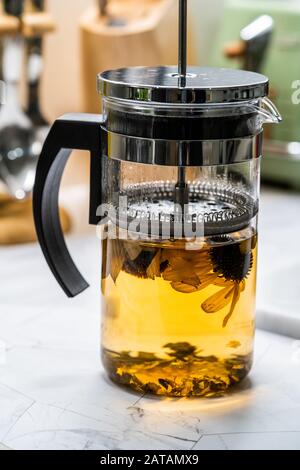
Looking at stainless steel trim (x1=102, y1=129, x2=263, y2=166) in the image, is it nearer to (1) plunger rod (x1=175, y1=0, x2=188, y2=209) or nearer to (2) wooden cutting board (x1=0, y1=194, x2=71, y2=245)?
(1) plunger rod (x1=175, y1=0, x2=188, y2=209)

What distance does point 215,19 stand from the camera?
4.13ft

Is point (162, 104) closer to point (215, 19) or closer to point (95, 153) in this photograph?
point (95, 153)

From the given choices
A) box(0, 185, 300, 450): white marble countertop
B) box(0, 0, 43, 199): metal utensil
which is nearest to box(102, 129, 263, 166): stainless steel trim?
box(0, 185, 300, 450): white marble countertop

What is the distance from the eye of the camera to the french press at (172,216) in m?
Answer: 0.57

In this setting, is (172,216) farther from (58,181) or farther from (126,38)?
(126,38)

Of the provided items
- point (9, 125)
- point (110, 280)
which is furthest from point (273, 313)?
point (9, 125)

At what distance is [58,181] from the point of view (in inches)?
25.4

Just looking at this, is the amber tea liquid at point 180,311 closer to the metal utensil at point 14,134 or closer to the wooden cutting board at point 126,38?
the metal utensil at point 14,134

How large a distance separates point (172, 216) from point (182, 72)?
0.10 m

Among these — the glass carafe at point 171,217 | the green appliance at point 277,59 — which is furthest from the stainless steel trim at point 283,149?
the glass carafe at point 171,217

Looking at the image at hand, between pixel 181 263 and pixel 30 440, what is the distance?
16 cm

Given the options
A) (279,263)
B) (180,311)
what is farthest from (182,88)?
(279,263)

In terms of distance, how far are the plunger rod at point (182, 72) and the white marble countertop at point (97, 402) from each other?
148mm

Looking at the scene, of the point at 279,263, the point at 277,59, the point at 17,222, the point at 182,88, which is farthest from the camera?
the point at 277,59
